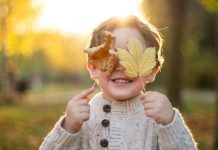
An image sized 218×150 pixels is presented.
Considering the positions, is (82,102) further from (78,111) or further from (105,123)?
(105,123)

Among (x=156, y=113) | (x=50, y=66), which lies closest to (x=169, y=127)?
(x=156, y=113)

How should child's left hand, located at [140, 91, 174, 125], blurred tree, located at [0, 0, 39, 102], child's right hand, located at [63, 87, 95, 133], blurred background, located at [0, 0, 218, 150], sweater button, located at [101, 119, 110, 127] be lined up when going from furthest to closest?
blurred tree, located at [0, 0, 39, 102] → blurred background, located at [0, 0, 218, 150] → sweater button, located at [101, 119, 110, 127] → child's right hand, located at [63, 87, 95, 133] → child's left hand, located at [140, 91, 174, 125]

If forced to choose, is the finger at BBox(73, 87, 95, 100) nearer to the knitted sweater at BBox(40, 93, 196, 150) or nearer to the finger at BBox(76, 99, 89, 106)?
the finger at BBox(76, 99, 89, 106)

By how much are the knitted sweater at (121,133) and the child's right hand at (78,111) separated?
0.06 metres

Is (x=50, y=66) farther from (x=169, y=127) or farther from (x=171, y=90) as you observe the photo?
(x=169, y=127)

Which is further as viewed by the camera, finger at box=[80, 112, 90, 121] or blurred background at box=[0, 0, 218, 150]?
blurred background at box=[0, 0, 218, 150]

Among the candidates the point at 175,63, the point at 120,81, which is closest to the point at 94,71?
the point at 120,81

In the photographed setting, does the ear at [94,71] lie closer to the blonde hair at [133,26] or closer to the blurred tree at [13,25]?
the blonde hair at [133,26]

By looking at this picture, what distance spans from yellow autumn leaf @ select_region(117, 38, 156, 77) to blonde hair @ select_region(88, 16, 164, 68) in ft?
0.91

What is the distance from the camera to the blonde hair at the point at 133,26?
10.6 ft

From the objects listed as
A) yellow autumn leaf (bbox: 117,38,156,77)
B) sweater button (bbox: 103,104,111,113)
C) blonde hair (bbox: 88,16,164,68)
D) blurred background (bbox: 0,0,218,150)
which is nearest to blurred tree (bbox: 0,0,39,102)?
blurred background (bbox: 0,0,218,150)

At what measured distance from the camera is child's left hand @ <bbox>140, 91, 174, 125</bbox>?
2889mm

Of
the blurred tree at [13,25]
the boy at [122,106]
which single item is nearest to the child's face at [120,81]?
the boy at [122,106]

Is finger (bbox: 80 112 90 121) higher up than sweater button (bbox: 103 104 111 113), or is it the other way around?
finger (bbox: 80 112 90 121)
